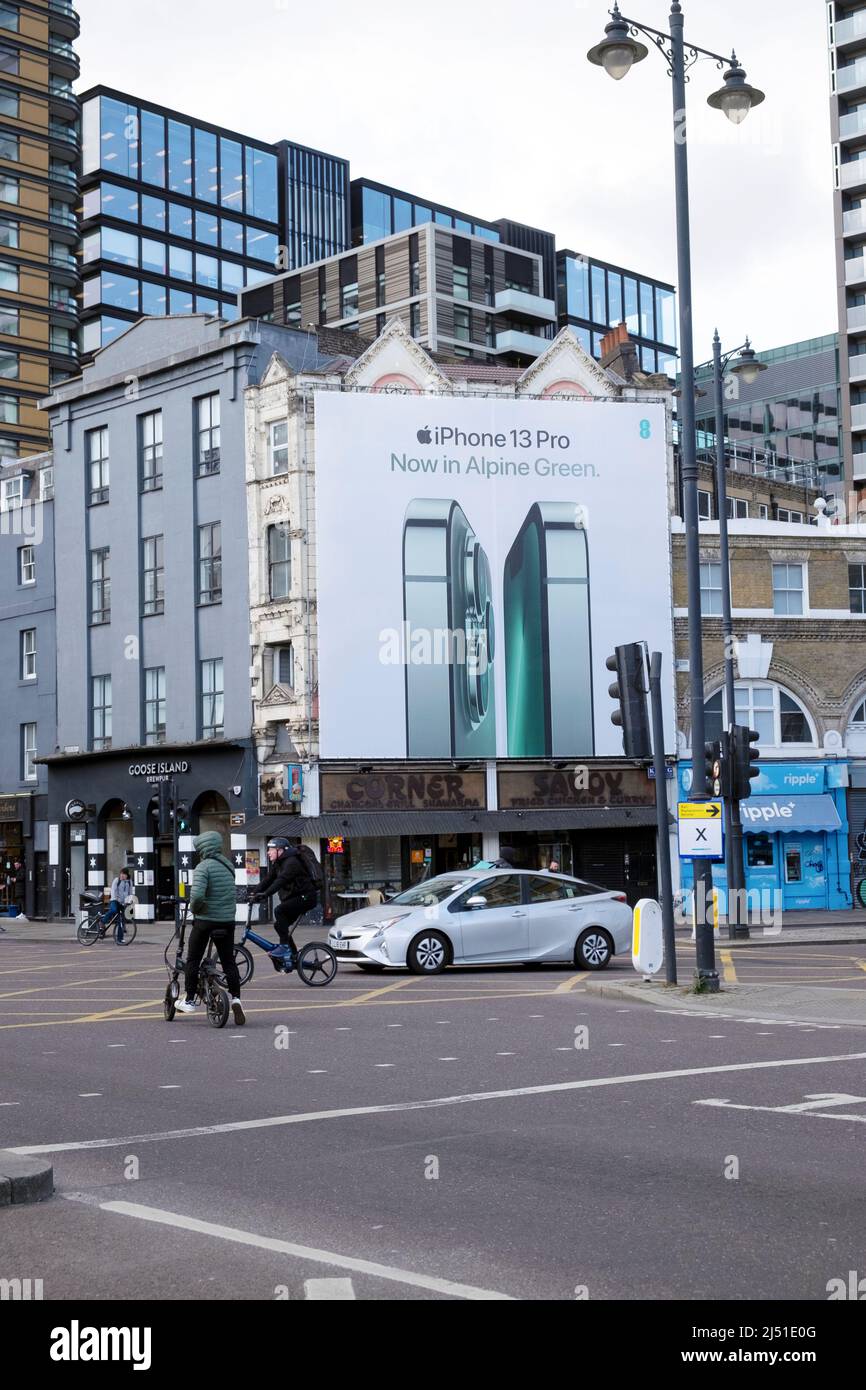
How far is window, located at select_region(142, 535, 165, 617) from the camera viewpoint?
46.2 m

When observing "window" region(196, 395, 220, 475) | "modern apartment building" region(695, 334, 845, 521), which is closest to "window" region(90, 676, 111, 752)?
"window" region(196, 395, 220, 475)

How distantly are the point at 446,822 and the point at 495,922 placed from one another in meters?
19.3

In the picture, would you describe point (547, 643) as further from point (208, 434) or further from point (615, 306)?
point (615, 306)

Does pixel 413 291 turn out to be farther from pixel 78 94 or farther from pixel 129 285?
pixel 78 94

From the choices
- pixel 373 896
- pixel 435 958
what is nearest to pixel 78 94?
pixel 373 896

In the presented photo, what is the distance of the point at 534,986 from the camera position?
2002cm

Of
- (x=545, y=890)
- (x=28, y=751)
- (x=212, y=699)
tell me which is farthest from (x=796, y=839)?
(x=28, y=751)

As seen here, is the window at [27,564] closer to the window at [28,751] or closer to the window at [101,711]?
the window at [28,751]

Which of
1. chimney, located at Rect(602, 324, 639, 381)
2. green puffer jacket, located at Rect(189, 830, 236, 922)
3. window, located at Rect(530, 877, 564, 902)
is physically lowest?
Result: window, located at Rect(530, 877, 564, 902)

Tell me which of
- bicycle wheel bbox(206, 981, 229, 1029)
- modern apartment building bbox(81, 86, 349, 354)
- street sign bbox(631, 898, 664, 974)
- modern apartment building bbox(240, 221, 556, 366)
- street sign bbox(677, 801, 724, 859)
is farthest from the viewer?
modern apartment building bbox(81, 86, 349, 354)

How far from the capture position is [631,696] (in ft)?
61.5

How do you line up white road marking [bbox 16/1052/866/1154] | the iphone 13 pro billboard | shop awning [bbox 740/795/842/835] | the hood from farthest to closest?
shop awning [bbox 740/795/842/835], the iphone 13 pro billboard, the hood, white road marking [bbox 16/1052/866/1154]

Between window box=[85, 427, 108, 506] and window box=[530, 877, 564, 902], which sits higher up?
window box=[85, 427, 108, 506]

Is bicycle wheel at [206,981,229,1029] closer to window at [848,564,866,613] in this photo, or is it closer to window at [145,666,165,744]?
window at [145,666,165,744]
